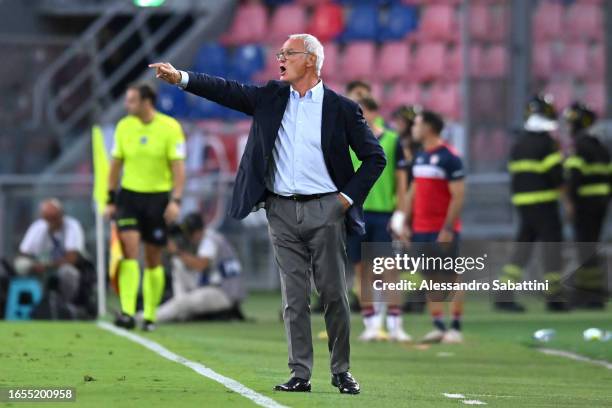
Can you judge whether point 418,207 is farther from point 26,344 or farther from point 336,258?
point 336,258

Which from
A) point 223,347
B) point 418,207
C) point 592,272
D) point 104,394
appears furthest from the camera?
point 592,272

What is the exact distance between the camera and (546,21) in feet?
73.9

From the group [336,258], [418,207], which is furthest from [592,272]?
[336,258]

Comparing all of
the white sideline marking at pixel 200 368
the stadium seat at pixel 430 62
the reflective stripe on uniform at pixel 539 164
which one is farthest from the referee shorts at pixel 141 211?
the stadium seat at pixel 430 62

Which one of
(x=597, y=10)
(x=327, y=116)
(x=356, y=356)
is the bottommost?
(x=356, y=356)

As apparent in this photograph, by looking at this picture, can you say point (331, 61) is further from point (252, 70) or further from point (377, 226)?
point (377, 226)

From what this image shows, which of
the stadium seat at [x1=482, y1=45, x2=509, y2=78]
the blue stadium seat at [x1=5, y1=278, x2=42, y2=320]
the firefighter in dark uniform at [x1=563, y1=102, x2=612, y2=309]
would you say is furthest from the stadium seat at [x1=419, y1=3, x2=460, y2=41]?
the blue stadium seat at [x1=5, y1=278, x2=42, y2=320]

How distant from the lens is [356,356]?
1271 cm

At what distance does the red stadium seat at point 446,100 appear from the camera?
2412 centimetres

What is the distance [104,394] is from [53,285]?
901cm

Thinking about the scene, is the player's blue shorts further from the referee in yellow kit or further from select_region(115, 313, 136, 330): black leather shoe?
select_region(115, 313, 136, 330): black leather shoe

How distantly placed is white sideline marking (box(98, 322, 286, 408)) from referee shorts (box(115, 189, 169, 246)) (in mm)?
892

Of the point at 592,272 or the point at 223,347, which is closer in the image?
the point at 223,347

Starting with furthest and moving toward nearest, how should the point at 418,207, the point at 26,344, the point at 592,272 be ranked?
1. the point at 592,272
2. the point at 418,207
3. the point at 26,344
